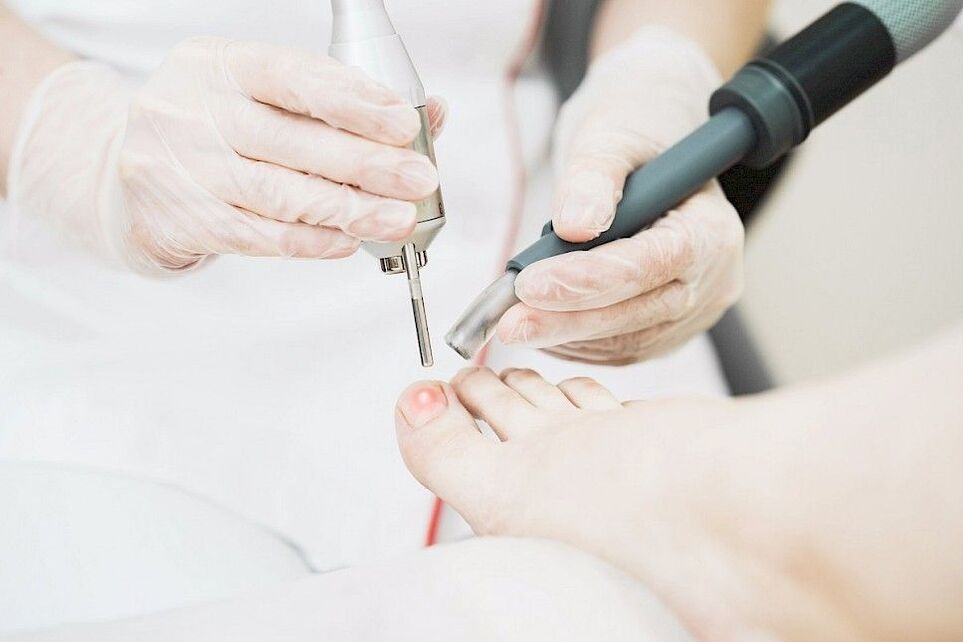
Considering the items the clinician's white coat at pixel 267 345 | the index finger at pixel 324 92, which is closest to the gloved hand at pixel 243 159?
the index finger at pixel 324 92

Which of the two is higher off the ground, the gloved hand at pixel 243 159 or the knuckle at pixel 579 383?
the gloved hand at pixel 243 159

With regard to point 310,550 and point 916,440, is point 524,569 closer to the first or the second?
point 916,440

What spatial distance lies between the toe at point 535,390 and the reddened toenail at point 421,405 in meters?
0.06

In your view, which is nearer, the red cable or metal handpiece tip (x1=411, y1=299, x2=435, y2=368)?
metal handpiece tip (x1=411, y1=299, x2=435, y2=368)

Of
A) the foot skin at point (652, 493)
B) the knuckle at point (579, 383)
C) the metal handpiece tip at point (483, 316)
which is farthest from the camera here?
the knuckle at point (579, 383)

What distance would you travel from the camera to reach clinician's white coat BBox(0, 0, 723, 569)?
2.32 feet

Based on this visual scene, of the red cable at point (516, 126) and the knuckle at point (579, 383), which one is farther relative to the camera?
the red cable at point (516, 126)

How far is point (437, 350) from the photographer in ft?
2.70

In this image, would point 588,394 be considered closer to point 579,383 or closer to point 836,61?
point 579,383

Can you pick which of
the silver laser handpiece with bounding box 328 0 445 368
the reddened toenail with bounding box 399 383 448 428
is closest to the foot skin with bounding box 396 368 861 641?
the reddened toenail with bounding box 399 383 448 428

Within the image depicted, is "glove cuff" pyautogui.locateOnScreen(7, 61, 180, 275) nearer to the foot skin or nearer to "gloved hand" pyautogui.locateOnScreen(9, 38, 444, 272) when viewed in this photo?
"gloved hand" pyautogui.locateOnScreen(9, 38, 444, 272)

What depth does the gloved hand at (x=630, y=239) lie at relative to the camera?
0.57 meters

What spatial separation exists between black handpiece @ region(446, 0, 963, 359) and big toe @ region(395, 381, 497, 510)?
14 centimetres

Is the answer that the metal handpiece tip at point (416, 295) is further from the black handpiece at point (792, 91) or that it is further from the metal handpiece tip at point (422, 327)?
the black handpiece at point (792, 91)
